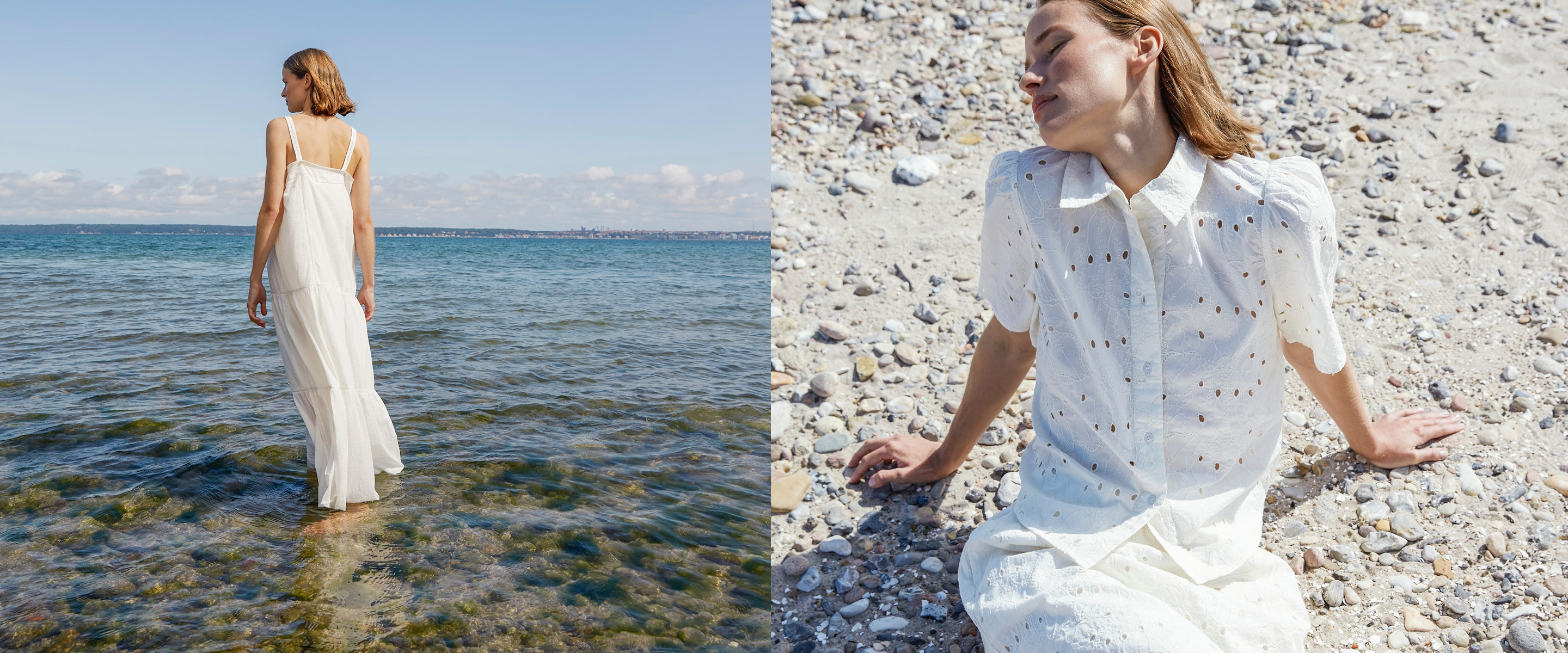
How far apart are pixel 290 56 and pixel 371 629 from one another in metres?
2.38

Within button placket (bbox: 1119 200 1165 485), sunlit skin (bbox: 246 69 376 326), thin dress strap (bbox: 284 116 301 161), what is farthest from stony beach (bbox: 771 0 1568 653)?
thin dress strap (bbox: 284 116 301 161)

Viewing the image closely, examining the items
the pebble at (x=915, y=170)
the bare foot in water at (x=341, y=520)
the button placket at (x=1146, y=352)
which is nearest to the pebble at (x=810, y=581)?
the button placket at (x=1146, y=352)

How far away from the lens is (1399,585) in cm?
245

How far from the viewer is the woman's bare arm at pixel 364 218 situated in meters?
3.96

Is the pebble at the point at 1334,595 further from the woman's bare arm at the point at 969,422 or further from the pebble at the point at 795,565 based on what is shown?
the pebble at the point at 795,565

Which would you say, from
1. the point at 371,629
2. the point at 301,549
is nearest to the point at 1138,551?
the point at 371,629

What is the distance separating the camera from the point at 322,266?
3789 millimetres

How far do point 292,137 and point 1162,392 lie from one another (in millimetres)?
3534

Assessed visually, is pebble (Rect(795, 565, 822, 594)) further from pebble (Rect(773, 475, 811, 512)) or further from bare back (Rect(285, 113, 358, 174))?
bare back (Rect(285, 113, 358, 174))

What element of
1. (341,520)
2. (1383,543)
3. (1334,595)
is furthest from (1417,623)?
(341,520)

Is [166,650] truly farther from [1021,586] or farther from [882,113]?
[882,113]

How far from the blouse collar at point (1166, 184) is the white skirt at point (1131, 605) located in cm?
71

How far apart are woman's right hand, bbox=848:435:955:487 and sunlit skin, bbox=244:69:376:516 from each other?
2.35 meters

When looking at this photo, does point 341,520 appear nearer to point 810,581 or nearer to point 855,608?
point 810,581
